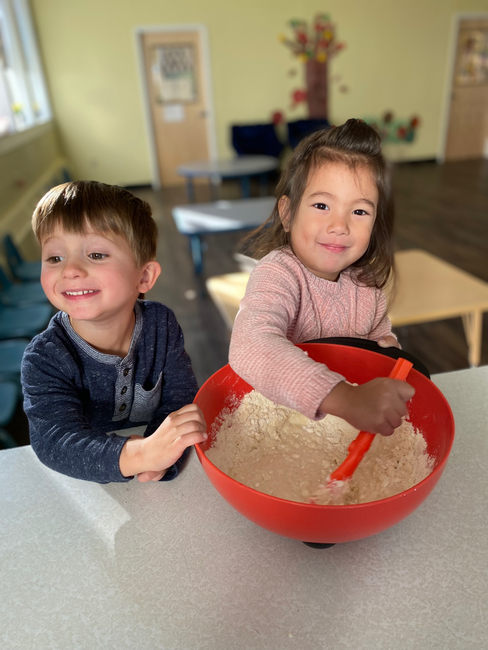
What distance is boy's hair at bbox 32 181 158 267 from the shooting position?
2.06ft

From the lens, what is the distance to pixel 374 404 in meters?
0.44

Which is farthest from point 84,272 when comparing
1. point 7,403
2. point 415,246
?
point 415,246

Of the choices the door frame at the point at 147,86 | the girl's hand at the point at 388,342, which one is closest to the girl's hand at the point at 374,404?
the girl's hand at the point at 388,342

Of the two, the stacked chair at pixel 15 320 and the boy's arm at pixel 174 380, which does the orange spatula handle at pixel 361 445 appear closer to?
the boy's arm at pixel 174 380

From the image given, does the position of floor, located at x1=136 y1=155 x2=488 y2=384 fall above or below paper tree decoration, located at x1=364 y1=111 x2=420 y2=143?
below

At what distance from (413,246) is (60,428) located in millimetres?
3983

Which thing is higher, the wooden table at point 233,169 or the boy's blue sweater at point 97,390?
the boy's blue sweater at point 97,390

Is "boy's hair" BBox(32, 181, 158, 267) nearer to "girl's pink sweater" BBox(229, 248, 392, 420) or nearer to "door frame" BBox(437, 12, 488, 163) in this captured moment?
"girl's pink sweater" BBox(229, 248, 392, 420)

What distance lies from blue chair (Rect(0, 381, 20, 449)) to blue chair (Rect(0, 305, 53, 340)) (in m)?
0.47

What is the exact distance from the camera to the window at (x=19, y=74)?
4230mm

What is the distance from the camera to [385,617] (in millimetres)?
470

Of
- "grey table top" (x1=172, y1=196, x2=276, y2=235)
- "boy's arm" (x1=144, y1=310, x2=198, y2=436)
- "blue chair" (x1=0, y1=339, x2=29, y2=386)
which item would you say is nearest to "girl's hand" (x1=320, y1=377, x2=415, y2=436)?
"boy's arm" (x1=144, y1=310, x2=198, y2=436)

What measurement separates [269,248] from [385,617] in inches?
22.4

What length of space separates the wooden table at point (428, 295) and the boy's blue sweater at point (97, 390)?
1.00m
